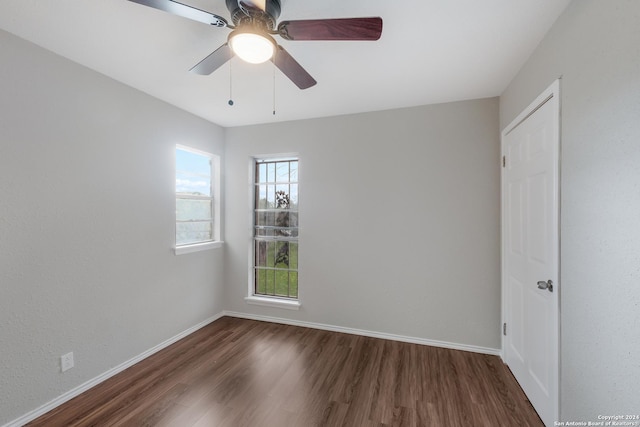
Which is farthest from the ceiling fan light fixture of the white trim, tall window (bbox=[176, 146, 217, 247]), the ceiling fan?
the white trim

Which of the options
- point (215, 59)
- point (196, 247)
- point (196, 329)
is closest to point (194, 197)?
point (196, 247)

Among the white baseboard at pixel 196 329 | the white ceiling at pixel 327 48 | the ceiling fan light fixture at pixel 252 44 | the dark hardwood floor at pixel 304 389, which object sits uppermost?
the white ceiling at pixel 327 48

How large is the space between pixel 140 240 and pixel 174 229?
0.38m

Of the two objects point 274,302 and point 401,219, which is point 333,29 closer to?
point 401,219

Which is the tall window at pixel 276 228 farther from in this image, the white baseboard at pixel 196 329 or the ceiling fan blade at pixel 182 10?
the ceiling fan blade at pixel 182 10

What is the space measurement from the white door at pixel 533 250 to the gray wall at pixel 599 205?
114 mm

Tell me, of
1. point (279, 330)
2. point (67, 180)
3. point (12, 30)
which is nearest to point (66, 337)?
point (67, 180)

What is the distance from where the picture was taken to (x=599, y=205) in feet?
3.85

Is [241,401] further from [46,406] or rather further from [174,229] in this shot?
[174,229]

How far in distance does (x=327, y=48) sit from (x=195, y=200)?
233cm

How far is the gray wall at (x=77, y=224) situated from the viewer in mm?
1668

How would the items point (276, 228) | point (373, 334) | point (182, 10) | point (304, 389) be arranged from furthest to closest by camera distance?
point (276, 228), point (373, 334), point (304, 389), point (182, 10)

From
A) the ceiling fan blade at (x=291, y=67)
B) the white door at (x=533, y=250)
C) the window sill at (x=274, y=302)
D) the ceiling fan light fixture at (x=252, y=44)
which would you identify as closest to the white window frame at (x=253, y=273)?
the window sill at (x=274, y=302)

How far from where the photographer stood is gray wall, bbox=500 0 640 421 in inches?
39.4
